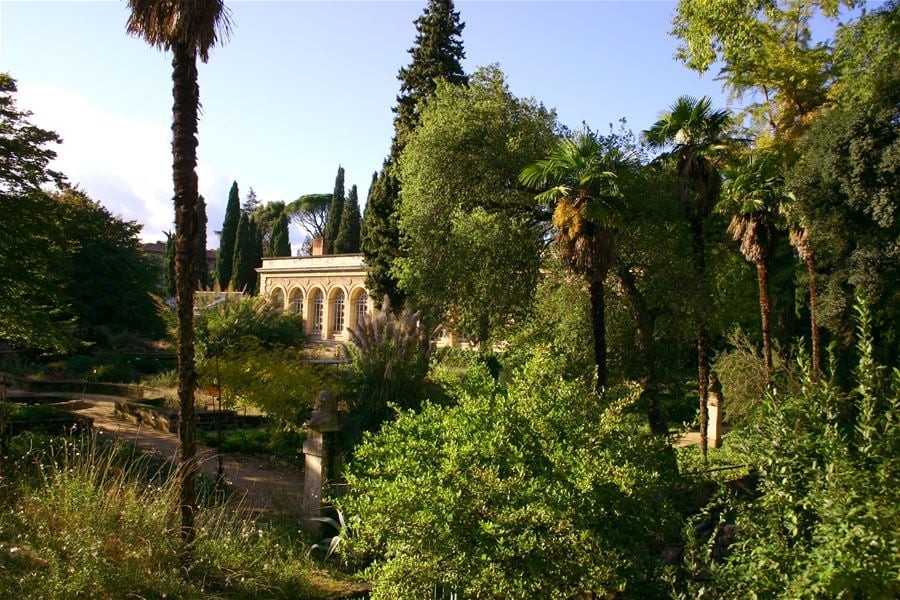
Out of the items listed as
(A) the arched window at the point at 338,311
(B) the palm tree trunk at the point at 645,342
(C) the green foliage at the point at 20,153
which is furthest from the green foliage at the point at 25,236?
(A) the arched window at the point at 338,311

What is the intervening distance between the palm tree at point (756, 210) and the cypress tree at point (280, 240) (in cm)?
4675

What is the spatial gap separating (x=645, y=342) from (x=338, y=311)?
33274 millimetres

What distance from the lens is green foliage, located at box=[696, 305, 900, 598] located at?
12.1 ft

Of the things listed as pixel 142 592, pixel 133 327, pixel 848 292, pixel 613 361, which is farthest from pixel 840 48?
pixel 133 327

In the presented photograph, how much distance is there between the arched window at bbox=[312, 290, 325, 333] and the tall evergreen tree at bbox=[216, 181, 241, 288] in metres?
10.4

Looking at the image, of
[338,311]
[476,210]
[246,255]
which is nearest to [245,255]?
[246,255]

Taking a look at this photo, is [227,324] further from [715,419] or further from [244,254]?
[244,254]

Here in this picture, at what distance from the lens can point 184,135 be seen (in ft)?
24.6

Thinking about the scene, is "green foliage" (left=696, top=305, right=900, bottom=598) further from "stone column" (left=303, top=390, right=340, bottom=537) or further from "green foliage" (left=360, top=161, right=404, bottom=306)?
"green foliage" (left=360, top=161, right=404, bottom=306)

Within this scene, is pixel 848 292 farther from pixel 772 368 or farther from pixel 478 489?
pixel 478 489

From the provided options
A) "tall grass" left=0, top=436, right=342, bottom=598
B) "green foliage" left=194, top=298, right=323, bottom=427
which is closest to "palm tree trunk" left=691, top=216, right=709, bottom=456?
"green foliage" left=194, top=298, right=323, bottom=427

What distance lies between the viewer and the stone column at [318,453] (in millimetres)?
9656

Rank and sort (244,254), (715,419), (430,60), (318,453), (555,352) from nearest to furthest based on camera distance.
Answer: (318,453) < (555,352) < (715,419) < (430,60) < (244,254)

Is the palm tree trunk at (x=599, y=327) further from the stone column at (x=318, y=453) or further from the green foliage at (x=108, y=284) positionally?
the green foliage at (x=108, y=284)
